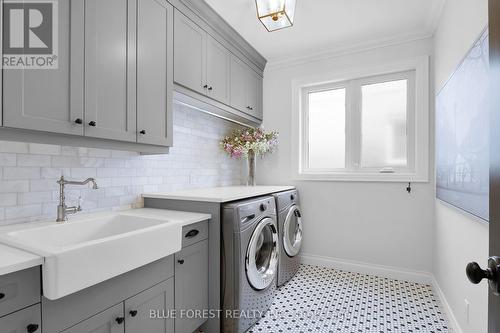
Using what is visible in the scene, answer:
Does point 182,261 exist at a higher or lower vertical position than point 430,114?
lower

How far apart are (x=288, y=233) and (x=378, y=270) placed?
107 cm

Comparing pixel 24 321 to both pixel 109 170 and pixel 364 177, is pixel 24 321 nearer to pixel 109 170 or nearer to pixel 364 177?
pixel 109 170

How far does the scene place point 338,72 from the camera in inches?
118

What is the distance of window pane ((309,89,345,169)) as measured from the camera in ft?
10.2

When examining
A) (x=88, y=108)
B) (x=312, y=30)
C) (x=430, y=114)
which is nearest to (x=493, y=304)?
(x=88, y=108)

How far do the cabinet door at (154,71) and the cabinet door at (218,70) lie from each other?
0.46 meters

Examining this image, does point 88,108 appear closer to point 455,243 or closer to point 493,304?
point 493,304

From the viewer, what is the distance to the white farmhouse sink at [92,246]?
0.94m

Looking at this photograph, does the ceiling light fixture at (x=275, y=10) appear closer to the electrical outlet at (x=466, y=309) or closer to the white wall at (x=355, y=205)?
the white wall at (x=355, y=205)

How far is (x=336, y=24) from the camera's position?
2488 millimetres

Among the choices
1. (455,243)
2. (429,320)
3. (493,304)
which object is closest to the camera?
(493,304)

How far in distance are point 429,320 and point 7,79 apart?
294 cm

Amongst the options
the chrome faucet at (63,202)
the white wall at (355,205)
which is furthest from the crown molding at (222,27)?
the chrome faucet at (63,202)

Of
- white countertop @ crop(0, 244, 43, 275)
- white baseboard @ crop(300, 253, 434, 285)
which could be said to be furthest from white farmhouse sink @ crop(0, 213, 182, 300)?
white baseboard @ crop(300, 253, 434, 285)
